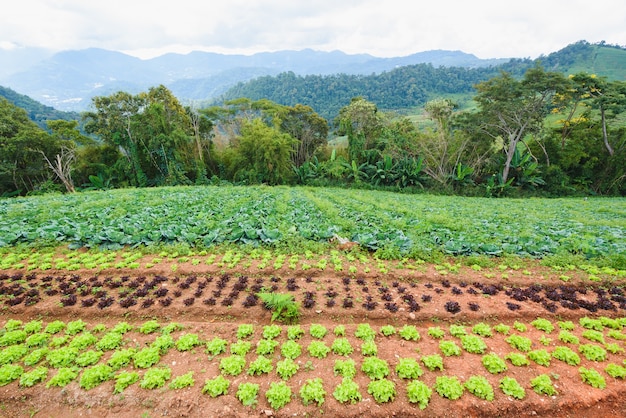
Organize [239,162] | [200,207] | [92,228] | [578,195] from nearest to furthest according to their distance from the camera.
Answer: [92,228], [200,207], [578,195], [239,162]

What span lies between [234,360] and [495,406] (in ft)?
13.1

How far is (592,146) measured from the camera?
2530cm

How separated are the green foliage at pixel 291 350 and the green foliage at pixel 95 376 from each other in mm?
2712

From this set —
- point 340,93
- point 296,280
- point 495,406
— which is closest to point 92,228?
point 296,280

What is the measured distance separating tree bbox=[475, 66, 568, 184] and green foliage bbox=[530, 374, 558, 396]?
74.4 ft

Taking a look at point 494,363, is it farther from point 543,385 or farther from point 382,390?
point 382,390

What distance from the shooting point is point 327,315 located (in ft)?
19.9

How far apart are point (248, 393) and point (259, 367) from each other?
17.6 inches

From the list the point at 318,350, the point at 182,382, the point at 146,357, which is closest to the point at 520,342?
the point at 318,350

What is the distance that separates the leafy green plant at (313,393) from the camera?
164 inches

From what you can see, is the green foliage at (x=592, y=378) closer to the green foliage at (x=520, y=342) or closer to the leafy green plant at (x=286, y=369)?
the green foliage at (x=520, y=342)

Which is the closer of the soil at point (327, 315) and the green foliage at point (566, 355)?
the soil at point (327, 315)

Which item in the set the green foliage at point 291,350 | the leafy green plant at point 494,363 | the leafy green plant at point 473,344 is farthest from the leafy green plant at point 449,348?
the green foliage at point 291,350

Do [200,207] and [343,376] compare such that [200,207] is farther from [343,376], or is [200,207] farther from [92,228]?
[343,376]
